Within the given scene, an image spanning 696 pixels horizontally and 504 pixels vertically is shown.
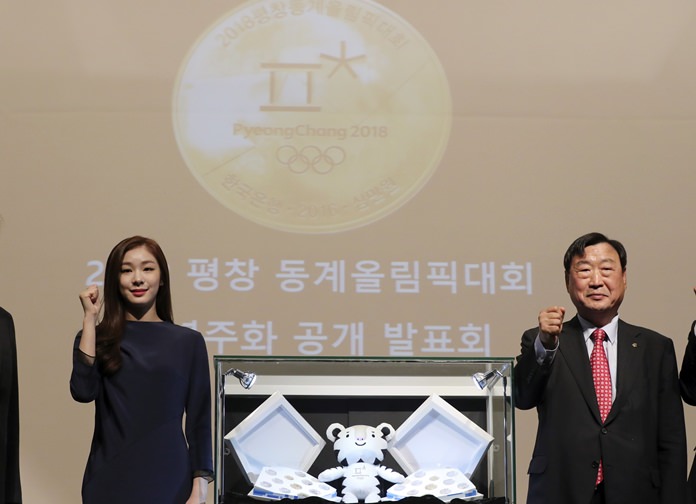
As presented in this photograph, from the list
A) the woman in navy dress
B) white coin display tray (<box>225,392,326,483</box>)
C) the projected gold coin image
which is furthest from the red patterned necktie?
the projected gold coin image

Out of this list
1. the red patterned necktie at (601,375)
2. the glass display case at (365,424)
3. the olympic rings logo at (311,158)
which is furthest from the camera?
the olympic rings logo at (311,158)

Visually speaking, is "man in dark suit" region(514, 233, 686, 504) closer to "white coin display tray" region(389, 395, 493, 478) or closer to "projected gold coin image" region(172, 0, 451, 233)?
"white coin display tray" region(389, 395, 493, 478)

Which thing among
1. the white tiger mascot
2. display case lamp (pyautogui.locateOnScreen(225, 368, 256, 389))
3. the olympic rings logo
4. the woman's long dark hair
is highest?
the olympic rings logo

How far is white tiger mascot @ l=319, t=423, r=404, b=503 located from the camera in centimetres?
251

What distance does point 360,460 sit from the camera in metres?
2.52

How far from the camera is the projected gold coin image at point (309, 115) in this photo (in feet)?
13.3

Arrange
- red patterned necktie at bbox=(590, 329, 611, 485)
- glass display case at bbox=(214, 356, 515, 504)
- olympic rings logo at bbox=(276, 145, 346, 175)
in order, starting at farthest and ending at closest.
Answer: olympic rings logo at bbox=(276, 145, 346, 175)
red patterned necktie at bbox=(590, 329, 611, 485)
glass display case at bbox=(214, 356, 515, 504)

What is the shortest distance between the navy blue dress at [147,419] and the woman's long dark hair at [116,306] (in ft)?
0.08

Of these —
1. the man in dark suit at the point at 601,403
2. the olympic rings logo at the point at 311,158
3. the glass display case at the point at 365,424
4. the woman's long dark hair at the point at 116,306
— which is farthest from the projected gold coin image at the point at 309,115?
the glass display case at the point at 365,424

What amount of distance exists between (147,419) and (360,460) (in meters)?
0.55

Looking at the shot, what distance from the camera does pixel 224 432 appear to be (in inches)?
98.3

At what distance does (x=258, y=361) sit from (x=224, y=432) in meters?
0.19

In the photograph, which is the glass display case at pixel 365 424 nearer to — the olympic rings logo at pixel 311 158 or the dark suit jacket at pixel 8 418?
the dark suit jacket at pixel 8 418

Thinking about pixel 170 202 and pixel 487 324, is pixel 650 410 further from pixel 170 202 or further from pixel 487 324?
pixel 170 202
